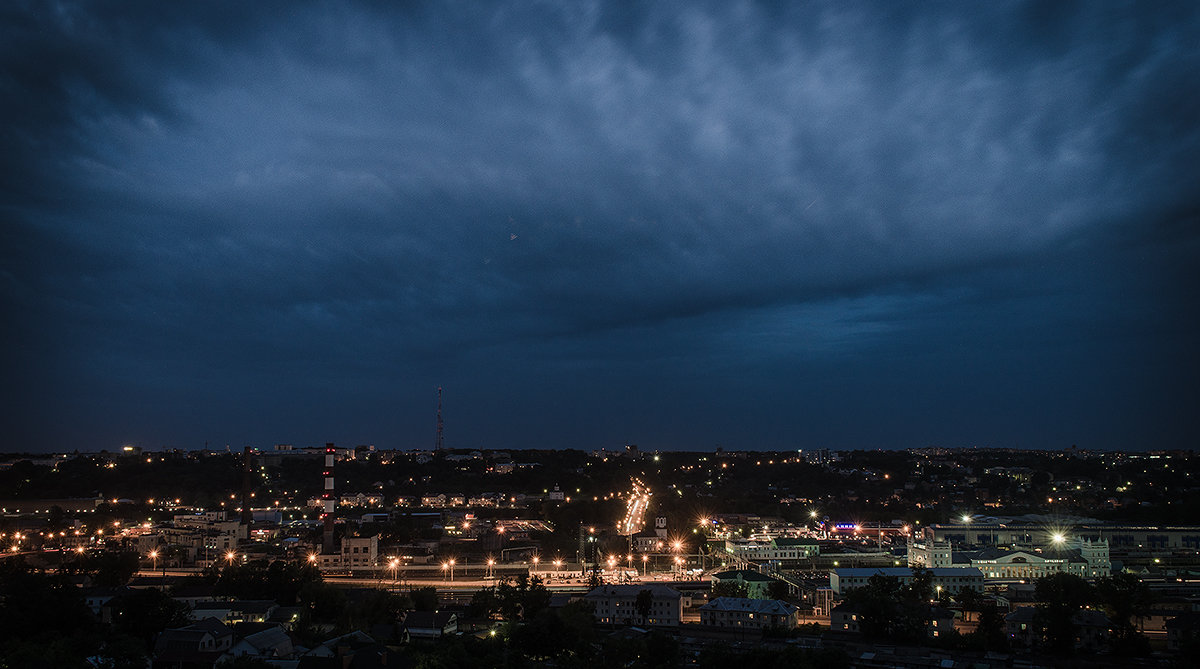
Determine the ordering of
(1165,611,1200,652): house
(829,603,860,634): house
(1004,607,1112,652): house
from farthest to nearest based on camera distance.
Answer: (829,603,860,634): house
(1004,607,1112,652): house
(1165,611,1200,652): house

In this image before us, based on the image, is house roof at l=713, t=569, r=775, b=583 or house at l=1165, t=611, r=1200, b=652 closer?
house at l=1165, t=611, r=1200, b=652

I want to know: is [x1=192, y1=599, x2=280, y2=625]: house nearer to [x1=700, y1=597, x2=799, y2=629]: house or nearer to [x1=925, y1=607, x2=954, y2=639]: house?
[x1=700, y1=597, x2=799, y2=629]: house

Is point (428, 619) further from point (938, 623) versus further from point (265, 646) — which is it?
point (938, 623)

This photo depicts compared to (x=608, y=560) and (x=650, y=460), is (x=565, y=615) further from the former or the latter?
(x=650, y=460)

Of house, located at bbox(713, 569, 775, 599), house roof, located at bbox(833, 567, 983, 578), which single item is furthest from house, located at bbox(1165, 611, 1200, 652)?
house, located at bbox(713, 569, 775, 599)

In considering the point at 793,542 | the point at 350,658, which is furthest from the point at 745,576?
→ the point at 350,658

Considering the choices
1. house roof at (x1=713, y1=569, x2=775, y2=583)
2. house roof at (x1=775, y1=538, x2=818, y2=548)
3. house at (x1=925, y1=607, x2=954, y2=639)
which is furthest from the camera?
house roof at (x1=775, y1=538, x2=818, y2=548)

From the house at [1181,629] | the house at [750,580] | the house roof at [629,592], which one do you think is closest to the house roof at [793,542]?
the house at [750,580]

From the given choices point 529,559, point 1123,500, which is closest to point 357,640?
point 529,559
